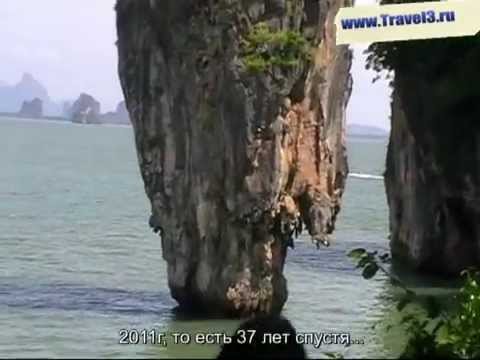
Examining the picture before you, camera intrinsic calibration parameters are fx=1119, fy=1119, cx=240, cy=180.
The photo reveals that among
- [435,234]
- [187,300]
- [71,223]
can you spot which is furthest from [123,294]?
[71,223]

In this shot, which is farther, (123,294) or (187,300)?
(123,294)

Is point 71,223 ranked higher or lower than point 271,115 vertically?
lower

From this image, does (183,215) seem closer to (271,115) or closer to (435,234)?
(271,115)

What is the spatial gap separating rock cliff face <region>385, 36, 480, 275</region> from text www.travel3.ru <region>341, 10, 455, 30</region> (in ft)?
56.0

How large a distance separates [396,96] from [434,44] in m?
4.18

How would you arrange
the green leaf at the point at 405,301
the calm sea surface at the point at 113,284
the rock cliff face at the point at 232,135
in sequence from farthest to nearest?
the rock cliff face at the point at 232,135 < the calm sea surface at the point at 113,284 < the green leaf at the point at 405,301

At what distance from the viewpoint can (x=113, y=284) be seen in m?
23.9

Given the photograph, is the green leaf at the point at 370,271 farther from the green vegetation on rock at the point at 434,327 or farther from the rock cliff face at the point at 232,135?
the rock cliff face at the point at 232,135

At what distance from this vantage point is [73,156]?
88.2 m

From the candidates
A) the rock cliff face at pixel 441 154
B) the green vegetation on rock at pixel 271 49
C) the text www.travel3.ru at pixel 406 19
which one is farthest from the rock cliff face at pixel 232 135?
the text www.travel3.ru at pixel 406 19

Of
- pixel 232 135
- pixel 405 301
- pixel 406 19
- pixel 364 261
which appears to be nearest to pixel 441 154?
pixel 232 135

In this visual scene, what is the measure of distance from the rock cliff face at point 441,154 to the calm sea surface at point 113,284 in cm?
214

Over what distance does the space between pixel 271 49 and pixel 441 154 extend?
8.68m

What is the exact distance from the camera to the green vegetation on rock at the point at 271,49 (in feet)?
61.0
